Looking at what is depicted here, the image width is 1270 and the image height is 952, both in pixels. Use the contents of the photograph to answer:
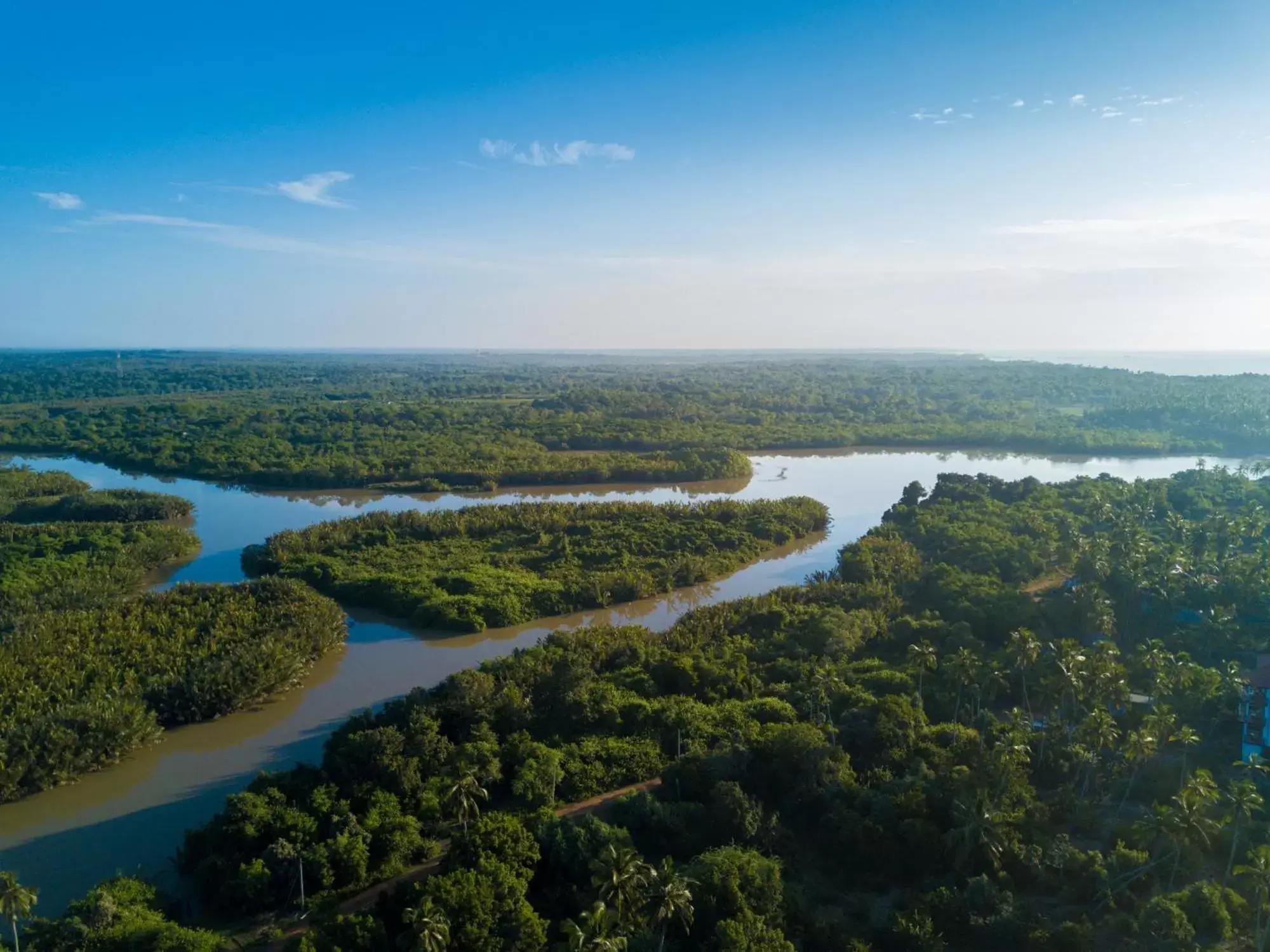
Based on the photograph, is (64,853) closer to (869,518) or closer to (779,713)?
(779,713)

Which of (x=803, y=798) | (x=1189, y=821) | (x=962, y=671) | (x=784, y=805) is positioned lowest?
(x=784, y=805)

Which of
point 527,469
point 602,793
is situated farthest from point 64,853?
point 527,469

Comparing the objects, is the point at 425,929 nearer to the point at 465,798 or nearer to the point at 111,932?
the point at 465,798

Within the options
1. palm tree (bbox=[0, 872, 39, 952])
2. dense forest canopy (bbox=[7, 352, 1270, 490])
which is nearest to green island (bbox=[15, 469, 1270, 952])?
palm tree (bbox=[0, 872, 39, 952])

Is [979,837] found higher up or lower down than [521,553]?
lower down

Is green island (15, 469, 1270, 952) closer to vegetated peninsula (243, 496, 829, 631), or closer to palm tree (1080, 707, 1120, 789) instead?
palm tree (1080, 707, 1120, 789)

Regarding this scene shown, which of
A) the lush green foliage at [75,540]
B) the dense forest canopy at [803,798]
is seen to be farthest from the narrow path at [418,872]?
the lush green foliage at [75,540]

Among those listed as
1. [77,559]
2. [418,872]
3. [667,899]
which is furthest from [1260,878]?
[77,559]
